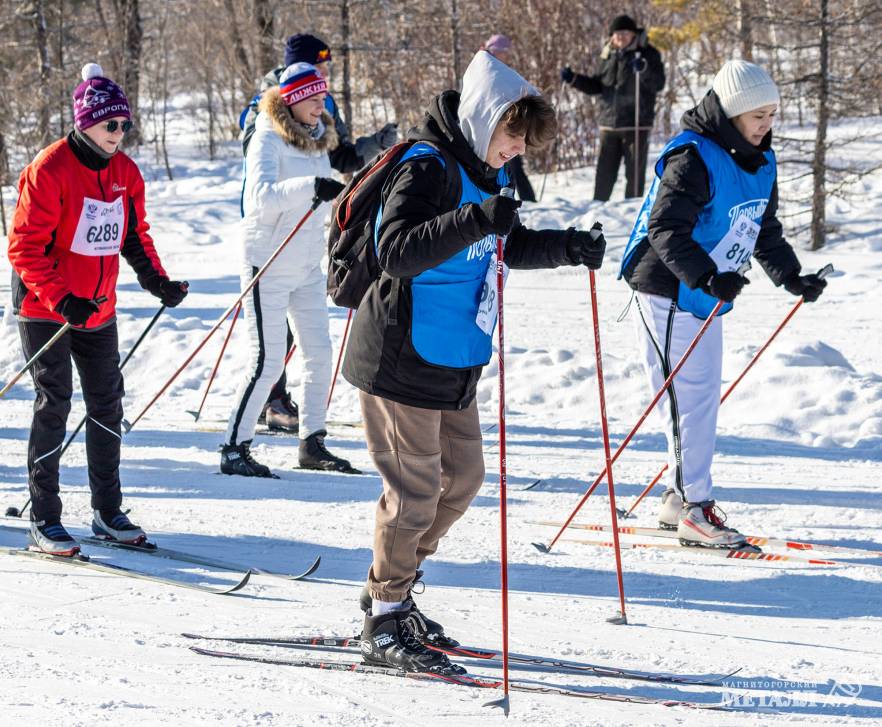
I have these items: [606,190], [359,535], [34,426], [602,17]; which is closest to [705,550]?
[359,535]

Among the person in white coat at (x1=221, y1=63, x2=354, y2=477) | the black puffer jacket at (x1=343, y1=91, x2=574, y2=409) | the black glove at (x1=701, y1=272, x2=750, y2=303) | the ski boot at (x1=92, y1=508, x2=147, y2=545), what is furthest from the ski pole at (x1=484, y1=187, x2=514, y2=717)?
the person in white coat at (x1=221, y1=63, x2=354, y2=477)

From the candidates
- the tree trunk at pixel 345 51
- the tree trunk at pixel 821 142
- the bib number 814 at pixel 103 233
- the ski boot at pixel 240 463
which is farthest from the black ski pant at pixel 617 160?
the bib number 814 at pixel 103 233

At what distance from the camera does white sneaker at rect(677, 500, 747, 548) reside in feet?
15.8

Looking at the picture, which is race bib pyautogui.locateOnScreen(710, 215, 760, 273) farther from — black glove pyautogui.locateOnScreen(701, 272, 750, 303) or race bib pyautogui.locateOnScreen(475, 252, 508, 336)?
race bib pyautogui.locateOnScreen(475, 252, 508, 336)

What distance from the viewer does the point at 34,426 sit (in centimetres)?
465

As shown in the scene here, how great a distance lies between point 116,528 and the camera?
4836 mm

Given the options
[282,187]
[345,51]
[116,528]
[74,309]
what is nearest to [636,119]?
[345,51]

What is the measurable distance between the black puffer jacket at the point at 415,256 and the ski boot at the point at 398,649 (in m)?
0.66

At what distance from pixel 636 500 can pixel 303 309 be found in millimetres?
1972

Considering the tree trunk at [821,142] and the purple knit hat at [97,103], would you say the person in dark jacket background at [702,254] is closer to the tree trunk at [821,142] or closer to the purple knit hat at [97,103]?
the purple knit hat at [97,103]

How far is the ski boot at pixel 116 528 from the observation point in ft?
15.8

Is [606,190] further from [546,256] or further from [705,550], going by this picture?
[546,256]

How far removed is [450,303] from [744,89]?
1.85 meters

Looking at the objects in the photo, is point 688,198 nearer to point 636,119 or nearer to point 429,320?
point 429,320
